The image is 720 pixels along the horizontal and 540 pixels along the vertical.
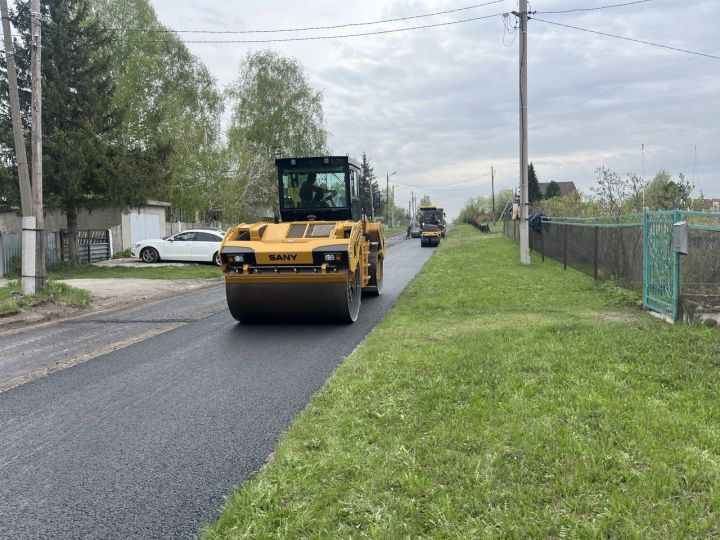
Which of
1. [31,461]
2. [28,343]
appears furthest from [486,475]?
[28,343]

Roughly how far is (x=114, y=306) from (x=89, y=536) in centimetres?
1009

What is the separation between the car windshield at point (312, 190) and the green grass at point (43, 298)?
485 centimetres

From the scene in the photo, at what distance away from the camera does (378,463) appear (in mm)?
3629

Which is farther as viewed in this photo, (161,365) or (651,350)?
(161,365)

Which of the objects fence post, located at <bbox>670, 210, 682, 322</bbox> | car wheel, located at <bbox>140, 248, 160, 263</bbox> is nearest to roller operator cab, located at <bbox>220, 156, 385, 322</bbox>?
fence post, located at <bbox>670, 210, 682, 322</bbox>

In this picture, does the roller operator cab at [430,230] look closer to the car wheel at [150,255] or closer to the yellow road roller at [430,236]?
the yellow road roller at [430,236]

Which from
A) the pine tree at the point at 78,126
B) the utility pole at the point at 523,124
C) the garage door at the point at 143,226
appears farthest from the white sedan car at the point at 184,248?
the utility pole at the point at 523,124

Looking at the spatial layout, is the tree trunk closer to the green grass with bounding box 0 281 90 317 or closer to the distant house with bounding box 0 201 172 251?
the distant house with bounding box 0 201 172 251

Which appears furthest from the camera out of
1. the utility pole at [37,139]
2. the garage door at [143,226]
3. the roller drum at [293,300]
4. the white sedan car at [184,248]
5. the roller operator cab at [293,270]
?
the garage door at [143,226]

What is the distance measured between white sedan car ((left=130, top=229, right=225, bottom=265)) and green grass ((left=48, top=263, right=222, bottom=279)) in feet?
4.90

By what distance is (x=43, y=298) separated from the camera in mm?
11398

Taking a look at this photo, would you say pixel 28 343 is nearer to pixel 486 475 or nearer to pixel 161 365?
pixel 161 365

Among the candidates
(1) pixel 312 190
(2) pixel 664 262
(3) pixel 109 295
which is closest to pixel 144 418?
(1) pixel 312 190

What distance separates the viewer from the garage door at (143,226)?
87.8 ft
